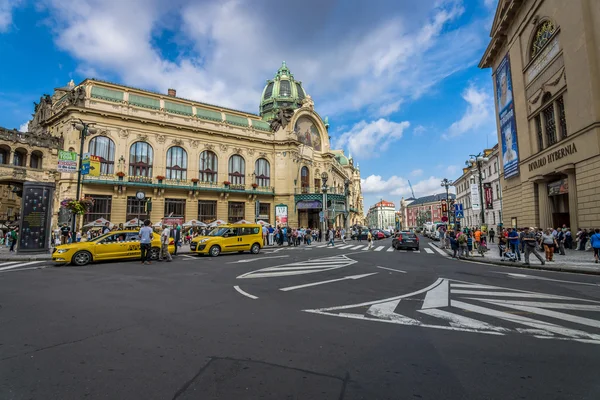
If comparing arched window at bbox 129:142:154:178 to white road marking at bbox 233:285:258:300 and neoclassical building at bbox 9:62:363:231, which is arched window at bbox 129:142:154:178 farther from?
white road marking at bbox 233:285:258:300

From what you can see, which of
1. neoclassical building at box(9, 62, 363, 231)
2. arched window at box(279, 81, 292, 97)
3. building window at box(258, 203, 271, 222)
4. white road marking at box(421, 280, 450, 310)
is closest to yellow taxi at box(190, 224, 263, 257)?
neoclassical building at box(9, 62, 363, 231)

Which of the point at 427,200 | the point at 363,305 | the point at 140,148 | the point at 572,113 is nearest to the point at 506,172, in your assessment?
the point at 572,113

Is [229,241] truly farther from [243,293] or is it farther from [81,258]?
[243,293]

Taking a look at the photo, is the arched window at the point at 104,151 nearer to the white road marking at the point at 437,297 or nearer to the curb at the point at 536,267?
the curb at the point at 536,267

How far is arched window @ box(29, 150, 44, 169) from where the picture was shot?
112ft

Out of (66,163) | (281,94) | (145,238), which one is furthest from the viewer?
(281,94)

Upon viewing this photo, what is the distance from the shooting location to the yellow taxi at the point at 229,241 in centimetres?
1792

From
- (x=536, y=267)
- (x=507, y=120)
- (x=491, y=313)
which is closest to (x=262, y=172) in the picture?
(x=507, y=120)

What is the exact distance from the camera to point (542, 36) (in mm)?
21969

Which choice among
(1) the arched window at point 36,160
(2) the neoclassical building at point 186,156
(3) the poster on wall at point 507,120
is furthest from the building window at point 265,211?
(3) the poster on wall at point 507,120

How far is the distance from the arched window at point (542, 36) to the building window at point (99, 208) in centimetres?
4032

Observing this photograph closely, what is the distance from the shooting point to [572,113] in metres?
18.8

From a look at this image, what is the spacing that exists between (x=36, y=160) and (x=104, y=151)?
907cm

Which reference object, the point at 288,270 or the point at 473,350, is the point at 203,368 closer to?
the point at 473,350
